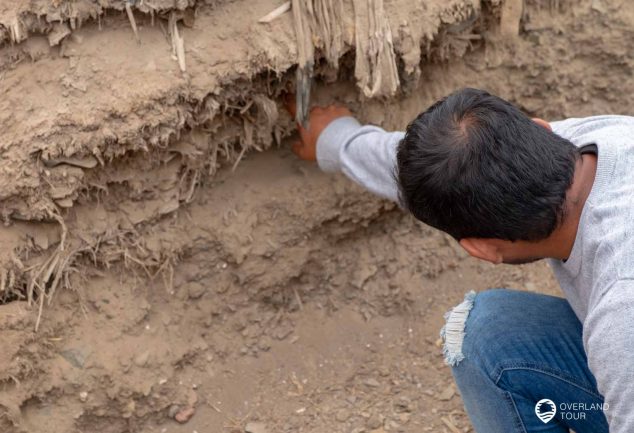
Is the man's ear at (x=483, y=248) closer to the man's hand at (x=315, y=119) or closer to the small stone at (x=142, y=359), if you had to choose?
the man's hand at (x=315, y=119)

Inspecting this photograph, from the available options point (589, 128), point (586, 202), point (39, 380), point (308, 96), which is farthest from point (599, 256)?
point (39, 380)

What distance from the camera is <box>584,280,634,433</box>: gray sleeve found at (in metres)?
1.40

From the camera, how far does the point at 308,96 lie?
2.22 metres

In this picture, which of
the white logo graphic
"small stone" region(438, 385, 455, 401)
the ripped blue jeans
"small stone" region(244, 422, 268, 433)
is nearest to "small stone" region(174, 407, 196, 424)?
"small stone" region(244, 422, 268, 433)

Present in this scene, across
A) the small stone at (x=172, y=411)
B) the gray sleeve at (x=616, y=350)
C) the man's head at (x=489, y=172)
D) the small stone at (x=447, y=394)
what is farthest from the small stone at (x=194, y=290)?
the gray sleeve at (x=616, y=350)

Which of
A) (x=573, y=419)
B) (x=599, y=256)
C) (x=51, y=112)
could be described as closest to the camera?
(x=599, y=256)

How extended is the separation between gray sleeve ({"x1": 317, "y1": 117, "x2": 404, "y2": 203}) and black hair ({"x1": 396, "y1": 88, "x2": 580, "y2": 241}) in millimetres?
371

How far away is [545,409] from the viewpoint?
1843 mm

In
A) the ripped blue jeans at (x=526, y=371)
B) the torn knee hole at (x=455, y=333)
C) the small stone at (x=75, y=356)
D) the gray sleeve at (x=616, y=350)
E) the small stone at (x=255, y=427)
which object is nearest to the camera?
the gray sleeve at (x=616, y=350)

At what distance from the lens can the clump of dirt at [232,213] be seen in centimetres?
205

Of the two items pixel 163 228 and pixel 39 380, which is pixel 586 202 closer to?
pixel 163 228

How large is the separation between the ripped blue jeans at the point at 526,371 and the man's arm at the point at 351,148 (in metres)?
0.40

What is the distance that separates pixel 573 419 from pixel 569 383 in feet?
0.29

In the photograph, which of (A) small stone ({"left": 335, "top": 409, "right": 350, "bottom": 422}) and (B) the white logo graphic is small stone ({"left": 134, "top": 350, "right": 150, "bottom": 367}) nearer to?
(A) small stone ({"left": 335, "top": 409, "right": 350, "bottom": 422})
